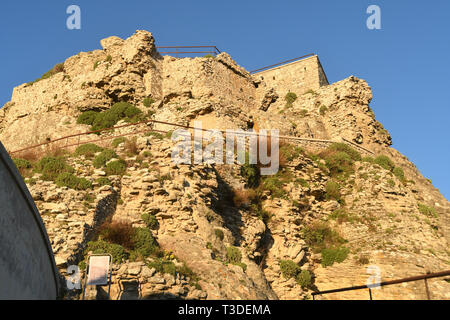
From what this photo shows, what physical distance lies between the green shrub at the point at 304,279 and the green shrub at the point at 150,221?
6.17m

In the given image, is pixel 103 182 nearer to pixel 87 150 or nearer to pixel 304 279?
pixel 87 150

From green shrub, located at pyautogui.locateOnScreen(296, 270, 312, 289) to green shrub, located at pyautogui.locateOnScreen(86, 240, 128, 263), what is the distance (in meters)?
7.47

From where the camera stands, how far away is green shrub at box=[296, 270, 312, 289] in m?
15.3

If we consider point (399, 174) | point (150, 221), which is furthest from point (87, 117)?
point (399, 174)

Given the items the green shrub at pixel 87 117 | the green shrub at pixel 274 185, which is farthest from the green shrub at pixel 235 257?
the green shrub at pixel 87 117

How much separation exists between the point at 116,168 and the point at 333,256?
942cm

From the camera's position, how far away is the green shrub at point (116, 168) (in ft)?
46.0

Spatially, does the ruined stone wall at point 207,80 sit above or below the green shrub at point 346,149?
above

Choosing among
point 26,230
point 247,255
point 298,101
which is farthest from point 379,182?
point 26,230

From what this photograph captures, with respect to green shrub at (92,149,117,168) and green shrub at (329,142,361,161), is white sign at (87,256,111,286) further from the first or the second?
green shrub at (329,142,361,161)

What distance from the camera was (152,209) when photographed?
42.1ft

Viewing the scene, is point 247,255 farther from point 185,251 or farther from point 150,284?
point 150,284

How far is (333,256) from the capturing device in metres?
16.6

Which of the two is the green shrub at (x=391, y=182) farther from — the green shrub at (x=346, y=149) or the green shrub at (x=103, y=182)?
the green shrub at (x=103, y=182)
